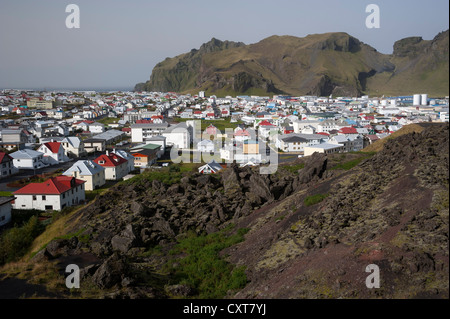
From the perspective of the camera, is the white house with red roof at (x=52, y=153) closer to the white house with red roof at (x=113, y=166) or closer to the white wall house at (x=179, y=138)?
the white house with red roof at (x=113, y=166)

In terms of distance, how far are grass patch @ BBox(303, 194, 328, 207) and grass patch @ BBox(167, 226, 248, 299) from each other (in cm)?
212

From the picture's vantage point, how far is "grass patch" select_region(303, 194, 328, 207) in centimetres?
1112

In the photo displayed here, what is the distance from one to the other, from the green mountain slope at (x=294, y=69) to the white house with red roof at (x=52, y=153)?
10107cm

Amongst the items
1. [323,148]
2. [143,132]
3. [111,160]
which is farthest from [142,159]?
[143,132]

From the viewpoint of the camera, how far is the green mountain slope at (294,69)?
13488 cm

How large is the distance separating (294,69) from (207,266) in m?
159

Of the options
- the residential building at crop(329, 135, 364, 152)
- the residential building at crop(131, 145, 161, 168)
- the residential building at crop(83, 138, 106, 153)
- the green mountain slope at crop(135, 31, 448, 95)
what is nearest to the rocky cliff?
the residential building at crop(131, 145, 161, 168)

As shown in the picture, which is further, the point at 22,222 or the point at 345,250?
the point at 22,222

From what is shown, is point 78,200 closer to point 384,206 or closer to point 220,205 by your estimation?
point 220,205

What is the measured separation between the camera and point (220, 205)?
1377cm

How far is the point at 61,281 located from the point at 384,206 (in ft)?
25.6

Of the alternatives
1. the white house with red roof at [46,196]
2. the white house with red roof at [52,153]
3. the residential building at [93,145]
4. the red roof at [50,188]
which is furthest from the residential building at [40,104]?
the white house with red roof at [46,196]
